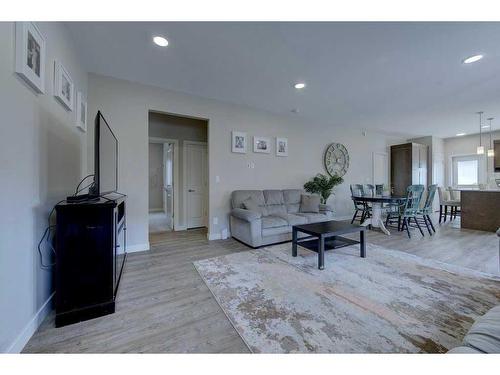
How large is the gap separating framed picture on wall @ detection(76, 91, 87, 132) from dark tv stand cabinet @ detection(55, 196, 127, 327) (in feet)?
4.47

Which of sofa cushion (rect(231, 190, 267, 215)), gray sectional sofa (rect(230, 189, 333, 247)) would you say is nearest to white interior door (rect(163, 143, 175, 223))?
sofa cushion (rect(231, 190, 267, 215))

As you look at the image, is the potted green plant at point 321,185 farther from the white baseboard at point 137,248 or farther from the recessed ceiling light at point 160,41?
the recessed ceiling light at point 160,41

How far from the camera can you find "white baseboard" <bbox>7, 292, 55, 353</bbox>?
128 centimetres

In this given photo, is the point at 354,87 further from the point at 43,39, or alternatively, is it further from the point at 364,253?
the point at 43,39

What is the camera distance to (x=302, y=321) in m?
1.59

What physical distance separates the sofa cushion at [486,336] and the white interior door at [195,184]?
437 centimetres

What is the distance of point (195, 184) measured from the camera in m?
4.98

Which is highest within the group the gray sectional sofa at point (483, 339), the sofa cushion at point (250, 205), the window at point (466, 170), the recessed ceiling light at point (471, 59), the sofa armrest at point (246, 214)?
the recessed ceiling light at point (471, 59)

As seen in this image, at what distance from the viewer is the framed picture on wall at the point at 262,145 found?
444 centimetres

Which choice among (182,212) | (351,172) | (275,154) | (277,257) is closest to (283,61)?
(275,154)

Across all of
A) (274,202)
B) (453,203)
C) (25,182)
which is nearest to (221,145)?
(274,202)

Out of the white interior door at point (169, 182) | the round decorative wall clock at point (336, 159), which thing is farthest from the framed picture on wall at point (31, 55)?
the round decorative wall clock at point (336, 159)

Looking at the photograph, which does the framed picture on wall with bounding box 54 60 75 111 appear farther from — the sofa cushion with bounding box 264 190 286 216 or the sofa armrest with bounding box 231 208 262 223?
the sofa cushion with bounding box 264 190 286 216
